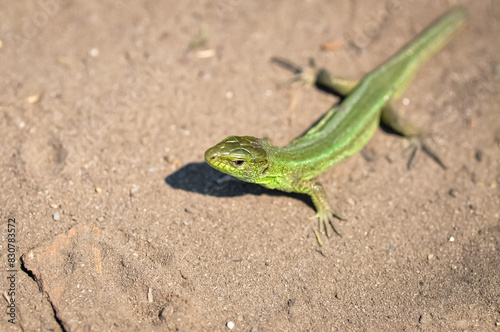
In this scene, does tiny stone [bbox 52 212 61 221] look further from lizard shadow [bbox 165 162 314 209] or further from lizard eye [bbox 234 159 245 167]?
lizard eye [bbox 234 159 245 167]

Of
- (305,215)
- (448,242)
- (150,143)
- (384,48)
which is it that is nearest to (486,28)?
(384,48)

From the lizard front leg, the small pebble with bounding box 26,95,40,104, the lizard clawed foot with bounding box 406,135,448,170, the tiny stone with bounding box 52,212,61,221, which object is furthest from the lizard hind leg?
the small pebble with bounding box 26,95,40,104

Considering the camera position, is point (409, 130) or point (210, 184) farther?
point (409, 130)

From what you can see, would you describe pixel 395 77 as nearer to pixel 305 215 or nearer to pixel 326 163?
pixel 326 163

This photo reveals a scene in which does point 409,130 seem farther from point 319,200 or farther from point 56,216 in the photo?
point 56,216

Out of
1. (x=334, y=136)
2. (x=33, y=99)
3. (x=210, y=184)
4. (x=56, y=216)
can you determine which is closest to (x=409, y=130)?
(x=334, y=136)

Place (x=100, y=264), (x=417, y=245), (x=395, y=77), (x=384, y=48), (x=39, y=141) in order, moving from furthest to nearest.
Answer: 1. (x=384, y=48)
2. (x=395, y=77)
3. (x=39, y=141)
4. (x=417, y=245)
5. (x=100, y=264)

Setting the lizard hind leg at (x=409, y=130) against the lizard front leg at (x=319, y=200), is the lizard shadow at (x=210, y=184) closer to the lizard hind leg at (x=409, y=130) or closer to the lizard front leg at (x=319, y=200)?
the lizard front leg at (x=319, y=200)

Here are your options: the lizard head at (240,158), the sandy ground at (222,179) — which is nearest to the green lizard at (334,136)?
the lizard head at (240,158)
